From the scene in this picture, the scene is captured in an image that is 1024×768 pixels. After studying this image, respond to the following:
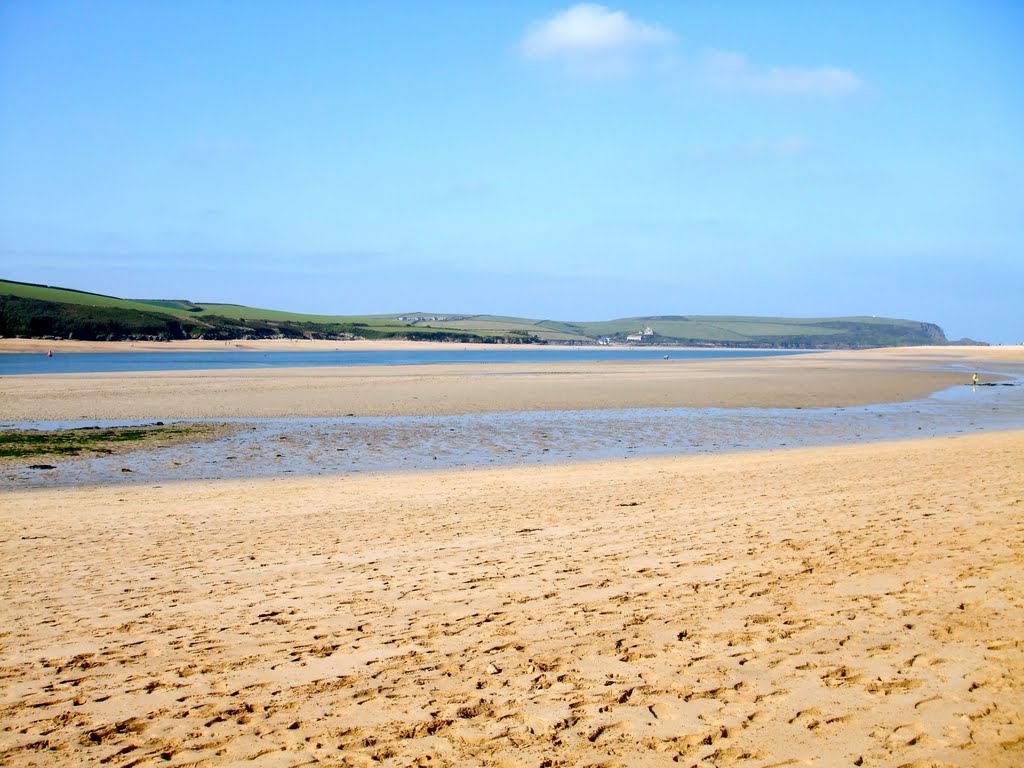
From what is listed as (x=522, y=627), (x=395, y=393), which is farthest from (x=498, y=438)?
(x=522, y=627)

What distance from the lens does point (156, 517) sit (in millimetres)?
10453

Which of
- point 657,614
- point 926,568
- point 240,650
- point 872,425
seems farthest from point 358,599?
point 872,425

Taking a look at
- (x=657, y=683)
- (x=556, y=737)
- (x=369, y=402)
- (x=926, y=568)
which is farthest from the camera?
(x=369, y=402)

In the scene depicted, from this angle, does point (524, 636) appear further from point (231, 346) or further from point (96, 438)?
point (231, 346)

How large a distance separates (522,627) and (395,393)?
2851 cm

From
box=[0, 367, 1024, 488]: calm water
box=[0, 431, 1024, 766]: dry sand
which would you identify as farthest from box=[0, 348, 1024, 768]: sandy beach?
box=[0, 367, 1024, 488]: calm water

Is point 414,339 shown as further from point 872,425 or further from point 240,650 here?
point 240,650

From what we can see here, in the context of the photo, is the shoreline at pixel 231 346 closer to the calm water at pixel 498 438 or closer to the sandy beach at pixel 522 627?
the calm water at pixel 498 438

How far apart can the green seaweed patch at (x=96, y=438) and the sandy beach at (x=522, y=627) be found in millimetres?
5860

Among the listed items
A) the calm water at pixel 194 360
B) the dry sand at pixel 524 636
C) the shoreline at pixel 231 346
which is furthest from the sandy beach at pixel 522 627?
the shoreline at pixel 231 346

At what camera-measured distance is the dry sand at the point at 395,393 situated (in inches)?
1069

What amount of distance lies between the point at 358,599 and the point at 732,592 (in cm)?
311

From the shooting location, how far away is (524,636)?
5520 millimetres

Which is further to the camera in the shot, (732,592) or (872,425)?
(872,425)
